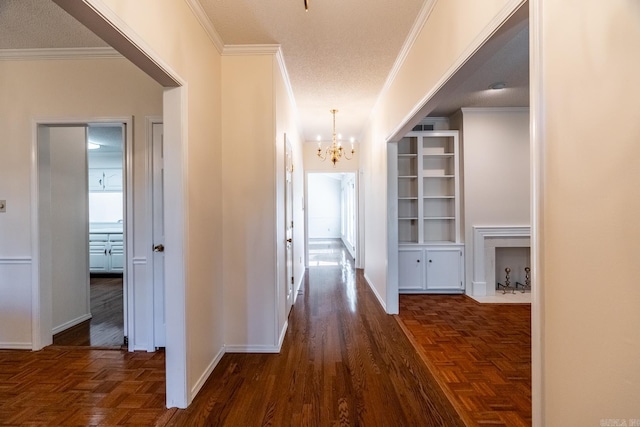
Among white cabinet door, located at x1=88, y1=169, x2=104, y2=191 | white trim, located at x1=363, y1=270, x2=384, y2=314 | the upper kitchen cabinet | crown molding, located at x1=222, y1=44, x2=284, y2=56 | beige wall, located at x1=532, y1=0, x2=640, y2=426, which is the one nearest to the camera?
beige wall, located at x1=532, y1=0, x2=640, y2=426

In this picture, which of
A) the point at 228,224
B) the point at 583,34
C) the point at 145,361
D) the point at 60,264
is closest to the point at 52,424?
the point at 145,361

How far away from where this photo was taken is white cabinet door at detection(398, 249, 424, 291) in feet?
14.5

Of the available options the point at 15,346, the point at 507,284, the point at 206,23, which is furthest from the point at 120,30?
the point at 507,284

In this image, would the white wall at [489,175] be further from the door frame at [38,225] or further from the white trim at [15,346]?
the white trim at [15,346]

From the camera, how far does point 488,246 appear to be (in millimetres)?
4328

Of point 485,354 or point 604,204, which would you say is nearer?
point 604,204

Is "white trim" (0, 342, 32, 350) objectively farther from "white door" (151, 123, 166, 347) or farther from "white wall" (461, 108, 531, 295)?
"white wall" (461, 108, 531, 295)

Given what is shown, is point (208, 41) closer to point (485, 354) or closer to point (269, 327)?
point (269, 327)

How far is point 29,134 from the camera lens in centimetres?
271

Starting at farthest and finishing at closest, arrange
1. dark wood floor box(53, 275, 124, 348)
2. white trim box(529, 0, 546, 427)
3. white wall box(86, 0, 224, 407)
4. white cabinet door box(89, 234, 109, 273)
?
1. white cabinet door box(89, 234, 109, 273)
2. dark wood floor box(53, 275, 124, 348)
3. white wall box(86, 0, 224, 407)
4. white trim box(529, 0, 546, 427)

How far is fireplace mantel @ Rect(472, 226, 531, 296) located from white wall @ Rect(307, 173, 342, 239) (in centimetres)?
767

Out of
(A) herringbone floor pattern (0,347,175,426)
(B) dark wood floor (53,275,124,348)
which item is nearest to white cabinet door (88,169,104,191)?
(B) dark wood floor (53,275,124,348)

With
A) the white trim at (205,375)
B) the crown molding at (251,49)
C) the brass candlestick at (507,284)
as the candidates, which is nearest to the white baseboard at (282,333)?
the white trim at (205,375)

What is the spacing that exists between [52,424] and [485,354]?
3251 millimetres
